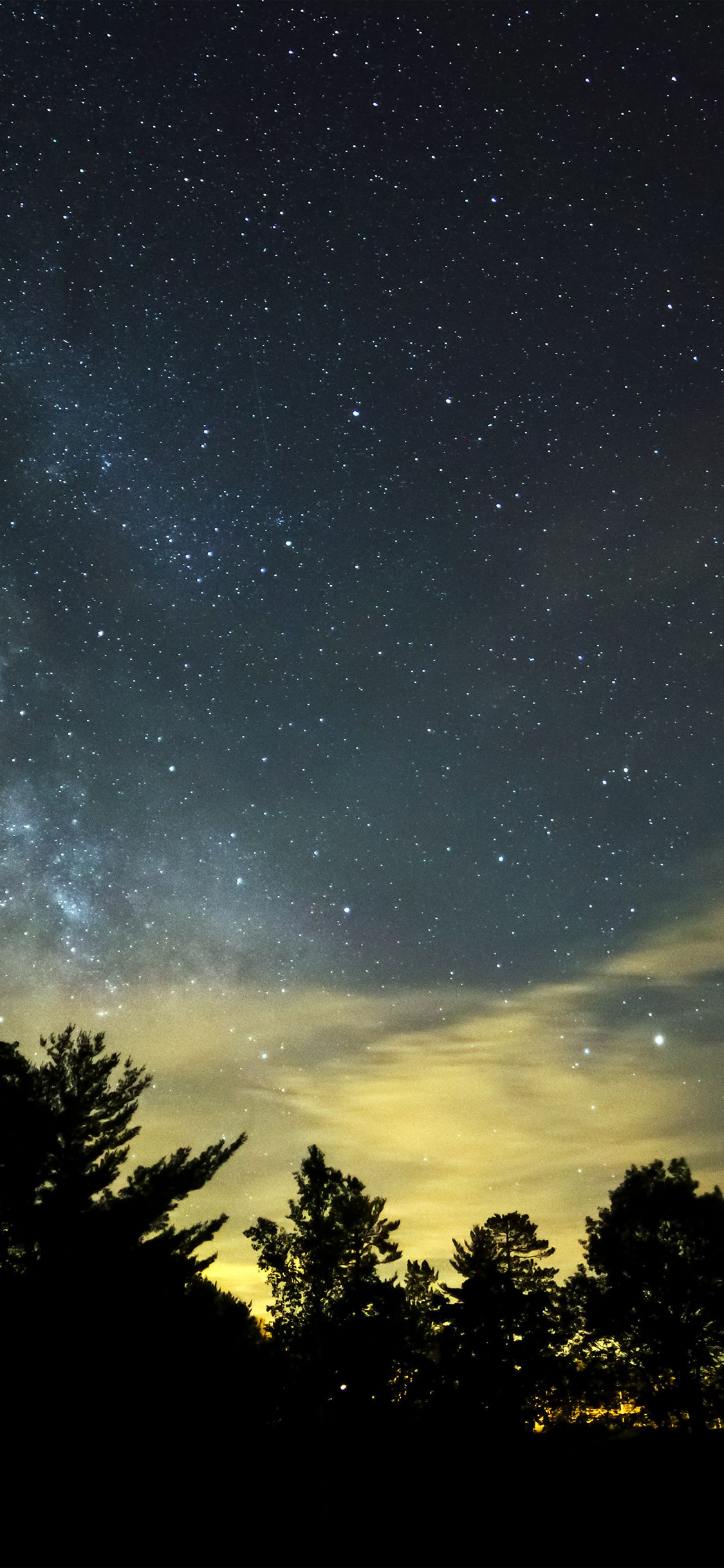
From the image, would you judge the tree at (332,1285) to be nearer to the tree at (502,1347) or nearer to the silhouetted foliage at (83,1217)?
the tree at (502,1347)

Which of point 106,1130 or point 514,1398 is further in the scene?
point 514,1398

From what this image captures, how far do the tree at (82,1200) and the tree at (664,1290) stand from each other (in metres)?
27.5

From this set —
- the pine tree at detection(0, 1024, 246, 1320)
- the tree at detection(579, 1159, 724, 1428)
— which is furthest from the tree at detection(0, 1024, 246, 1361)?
the tree at detection(579, 1159, 724, 1428)

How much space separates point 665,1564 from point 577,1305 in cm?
2908

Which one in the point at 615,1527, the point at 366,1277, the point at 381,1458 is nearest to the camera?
the point at 615,1527

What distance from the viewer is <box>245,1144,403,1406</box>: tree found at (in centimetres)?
2903

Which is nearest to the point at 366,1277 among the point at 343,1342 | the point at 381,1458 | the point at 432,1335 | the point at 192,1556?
the point at 432,1335

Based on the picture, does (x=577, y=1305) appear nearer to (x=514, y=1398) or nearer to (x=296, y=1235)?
(x=514, y=1398)

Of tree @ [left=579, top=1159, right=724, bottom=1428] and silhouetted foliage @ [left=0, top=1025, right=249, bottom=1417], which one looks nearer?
silhouetted foliage @ [left=0, top=1025, right=249, bottom=1417]

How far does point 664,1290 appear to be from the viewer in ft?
127

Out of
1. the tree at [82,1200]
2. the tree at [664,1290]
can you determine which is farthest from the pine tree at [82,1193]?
the tree at [664,1290]

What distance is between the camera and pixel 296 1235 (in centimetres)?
3681

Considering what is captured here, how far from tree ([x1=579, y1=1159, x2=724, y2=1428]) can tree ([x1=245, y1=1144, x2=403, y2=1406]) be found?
11412 mm

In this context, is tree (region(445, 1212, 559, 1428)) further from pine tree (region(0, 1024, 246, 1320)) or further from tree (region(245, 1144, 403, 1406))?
pine tree (region(0, 1024, 246, 1320))
